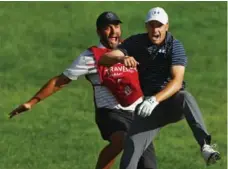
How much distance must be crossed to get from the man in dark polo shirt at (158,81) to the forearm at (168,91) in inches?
0.5

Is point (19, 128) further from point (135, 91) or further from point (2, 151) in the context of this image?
point (135, 91)

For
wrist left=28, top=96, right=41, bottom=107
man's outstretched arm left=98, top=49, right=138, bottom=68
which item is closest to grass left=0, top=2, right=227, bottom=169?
wrist left=28, top=96, right=41, bottom=107

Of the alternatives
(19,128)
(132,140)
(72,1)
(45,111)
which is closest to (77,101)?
(45,111)

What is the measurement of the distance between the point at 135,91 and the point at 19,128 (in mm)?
5792

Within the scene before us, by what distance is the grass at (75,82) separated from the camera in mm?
14281

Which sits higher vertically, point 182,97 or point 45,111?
point 182,97

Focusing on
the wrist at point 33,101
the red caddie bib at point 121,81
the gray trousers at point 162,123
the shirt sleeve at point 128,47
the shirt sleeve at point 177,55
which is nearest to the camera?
the gray trousers at point 162,123

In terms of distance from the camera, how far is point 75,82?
63.7 ft

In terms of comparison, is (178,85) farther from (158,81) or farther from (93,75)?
(93,75)

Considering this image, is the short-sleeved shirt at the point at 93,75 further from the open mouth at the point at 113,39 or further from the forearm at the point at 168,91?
the forearm at the point at 168,91

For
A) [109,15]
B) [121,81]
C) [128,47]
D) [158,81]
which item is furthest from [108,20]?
[158,81]

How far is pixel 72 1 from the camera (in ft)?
78.6

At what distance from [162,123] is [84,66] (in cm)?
162

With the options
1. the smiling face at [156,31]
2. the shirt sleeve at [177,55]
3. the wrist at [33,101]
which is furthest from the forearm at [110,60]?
the wrist at [33,101]
